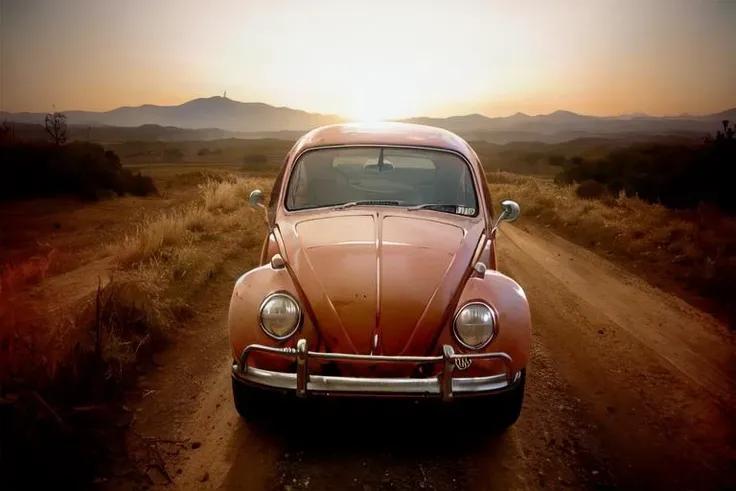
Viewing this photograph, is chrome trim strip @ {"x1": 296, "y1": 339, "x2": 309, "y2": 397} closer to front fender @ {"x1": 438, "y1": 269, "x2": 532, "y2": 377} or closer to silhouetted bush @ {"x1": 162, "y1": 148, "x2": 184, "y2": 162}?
front fender @ {"x1": 438, "y1": 269, "x2": 532, "y2": 377}

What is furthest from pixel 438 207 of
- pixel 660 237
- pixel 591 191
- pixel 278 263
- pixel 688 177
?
pixel 688 177

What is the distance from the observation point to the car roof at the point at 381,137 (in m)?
4.75

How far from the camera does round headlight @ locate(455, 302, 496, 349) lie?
304 centimetres

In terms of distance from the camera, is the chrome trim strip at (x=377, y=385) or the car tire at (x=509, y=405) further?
the car tire at (x=509, y=405)

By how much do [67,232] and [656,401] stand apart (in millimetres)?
11289

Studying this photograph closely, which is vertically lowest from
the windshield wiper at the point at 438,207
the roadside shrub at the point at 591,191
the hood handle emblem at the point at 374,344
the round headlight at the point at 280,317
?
the roadside shrub at the point at 591,191

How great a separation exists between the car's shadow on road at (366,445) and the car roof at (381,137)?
236 centimetres

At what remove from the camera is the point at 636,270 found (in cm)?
816

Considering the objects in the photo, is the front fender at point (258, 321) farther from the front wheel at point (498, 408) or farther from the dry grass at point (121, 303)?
the dry grass at point (121, 303)

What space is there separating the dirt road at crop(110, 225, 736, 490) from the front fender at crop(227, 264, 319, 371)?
365 mm

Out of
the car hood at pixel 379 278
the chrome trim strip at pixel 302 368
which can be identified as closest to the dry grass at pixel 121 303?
the car hood at pixel 379 278

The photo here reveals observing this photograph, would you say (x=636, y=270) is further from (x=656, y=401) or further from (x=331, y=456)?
(x=331, y=456)

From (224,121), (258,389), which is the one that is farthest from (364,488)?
(224,121)

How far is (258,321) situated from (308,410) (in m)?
0.58
